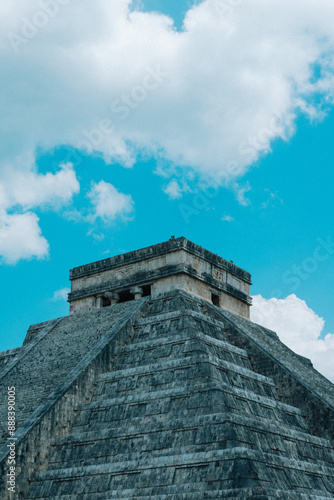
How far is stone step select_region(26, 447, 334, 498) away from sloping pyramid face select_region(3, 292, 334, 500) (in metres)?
0.02

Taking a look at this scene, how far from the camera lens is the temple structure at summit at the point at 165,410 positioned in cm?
1141

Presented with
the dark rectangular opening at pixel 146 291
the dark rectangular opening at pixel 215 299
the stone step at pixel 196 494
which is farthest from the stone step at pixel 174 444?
the dark rectangular opening at pixel 146 291

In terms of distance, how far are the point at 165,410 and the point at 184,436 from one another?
0.87 metres

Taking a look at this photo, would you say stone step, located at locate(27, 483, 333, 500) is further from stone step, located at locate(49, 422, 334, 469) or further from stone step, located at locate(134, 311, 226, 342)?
stone step, located at locate(134, 311, 226, 342)

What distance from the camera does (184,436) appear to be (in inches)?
469

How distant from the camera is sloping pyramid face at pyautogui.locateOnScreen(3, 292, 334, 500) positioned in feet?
36.4

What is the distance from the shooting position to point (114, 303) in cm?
2017

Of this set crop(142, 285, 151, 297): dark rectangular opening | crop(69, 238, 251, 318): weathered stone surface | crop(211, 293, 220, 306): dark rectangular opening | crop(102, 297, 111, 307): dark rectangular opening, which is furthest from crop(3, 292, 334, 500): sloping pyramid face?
crop(102, 297, 111, 307): dark rectangular opening

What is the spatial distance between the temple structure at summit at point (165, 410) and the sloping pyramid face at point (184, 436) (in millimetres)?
26

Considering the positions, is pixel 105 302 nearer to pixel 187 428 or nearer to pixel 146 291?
pixel 146 291

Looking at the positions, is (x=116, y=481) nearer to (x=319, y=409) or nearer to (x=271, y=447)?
(x=271, y=447)

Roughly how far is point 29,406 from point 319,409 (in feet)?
21.3

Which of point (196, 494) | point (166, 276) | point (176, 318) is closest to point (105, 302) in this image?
point (166, 276)

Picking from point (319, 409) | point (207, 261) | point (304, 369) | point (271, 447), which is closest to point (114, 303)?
point (207, 261)
